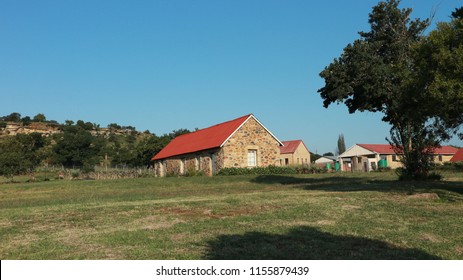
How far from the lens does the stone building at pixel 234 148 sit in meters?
36.3

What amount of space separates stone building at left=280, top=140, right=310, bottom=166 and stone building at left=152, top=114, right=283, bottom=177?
34.7m

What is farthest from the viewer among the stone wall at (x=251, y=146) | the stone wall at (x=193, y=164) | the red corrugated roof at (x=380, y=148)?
the red corrugated roof at (x=380, y=148)

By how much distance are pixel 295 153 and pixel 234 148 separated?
40174 millimetres

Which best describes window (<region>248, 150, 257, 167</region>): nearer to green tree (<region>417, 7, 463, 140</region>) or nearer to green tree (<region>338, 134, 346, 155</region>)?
green tree (<region>417, 7, 463, 140</region>)

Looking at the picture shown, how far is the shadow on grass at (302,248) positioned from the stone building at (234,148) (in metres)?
27.9

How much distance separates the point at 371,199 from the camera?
1425cm

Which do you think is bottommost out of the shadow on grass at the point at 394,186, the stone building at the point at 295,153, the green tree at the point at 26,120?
the shadow on grass at the point at 394,186

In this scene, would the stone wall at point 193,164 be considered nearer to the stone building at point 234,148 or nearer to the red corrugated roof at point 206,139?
the stone building at point 234,148

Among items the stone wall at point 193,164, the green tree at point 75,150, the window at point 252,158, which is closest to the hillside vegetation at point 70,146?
the green tree at point 75,150

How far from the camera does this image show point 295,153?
246 ft

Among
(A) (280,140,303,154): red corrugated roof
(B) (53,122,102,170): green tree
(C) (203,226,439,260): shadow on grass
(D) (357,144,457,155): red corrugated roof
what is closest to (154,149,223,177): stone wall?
(B) (53,122,102,170): green tree

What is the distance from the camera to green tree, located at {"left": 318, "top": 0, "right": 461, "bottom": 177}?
2138 centimetres

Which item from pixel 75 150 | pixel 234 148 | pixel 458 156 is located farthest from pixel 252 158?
pixel 458 156

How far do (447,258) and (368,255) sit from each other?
3.99 ft
